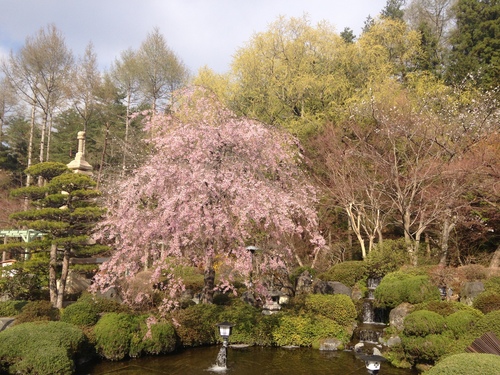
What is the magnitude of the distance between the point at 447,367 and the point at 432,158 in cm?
1469

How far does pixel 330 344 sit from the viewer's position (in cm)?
1167

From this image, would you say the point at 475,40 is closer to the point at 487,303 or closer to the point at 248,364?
the point at 487,303

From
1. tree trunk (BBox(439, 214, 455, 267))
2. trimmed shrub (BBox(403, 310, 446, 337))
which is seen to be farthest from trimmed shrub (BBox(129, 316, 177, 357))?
tree trunk (BBox(439, 214, 455, 267))

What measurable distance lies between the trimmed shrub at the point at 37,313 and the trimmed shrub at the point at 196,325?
3244 millimetres

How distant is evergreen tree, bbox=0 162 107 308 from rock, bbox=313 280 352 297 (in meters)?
7.83

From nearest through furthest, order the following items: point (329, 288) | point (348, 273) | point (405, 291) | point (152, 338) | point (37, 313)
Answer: point (152, 338) < point (37, 313) < point (405, 291) < point (329, 288) < point (348, 273)

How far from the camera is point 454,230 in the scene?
19.1 metres

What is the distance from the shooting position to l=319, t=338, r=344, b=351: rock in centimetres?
1162

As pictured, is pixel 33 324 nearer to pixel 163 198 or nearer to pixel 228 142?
pixel 163 198

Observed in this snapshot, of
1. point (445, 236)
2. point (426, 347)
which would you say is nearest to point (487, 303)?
point (426, 347)

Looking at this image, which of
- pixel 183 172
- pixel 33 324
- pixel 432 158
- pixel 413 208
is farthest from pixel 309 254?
pixel 33 324

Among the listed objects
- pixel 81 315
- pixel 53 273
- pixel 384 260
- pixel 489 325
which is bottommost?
pixel 489 325

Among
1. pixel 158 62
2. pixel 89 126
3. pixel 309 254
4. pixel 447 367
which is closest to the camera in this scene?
pixel 447 367

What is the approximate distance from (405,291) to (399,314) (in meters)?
Result: 1.00
